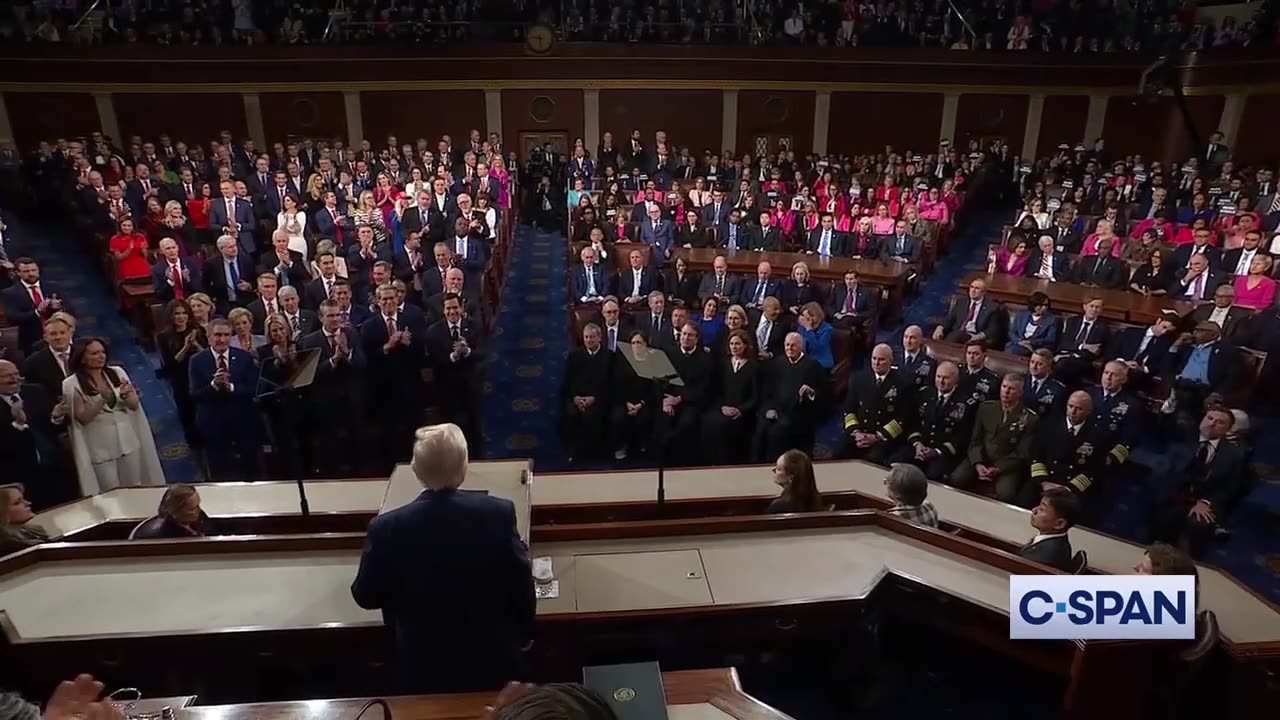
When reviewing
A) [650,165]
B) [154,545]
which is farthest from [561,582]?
[650,165]

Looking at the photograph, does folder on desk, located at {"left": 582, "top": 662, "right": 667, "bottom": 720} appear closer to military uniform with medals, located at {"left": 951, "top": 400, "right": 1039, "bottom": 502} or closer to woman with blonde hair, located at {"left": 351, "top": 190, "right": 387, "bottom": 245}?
military uniform with medals, located at {"left": 951, "top": 400, "right": 1039, "bottom": 502}

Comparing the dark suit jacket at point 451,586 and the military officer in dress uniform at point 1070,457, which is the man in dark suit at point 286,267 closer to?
the dark suit jacket at point 451,586

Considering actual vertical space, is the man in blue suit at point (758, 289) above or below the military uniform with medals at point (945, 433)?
above

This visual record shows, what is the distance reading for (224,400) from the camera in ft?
17.6

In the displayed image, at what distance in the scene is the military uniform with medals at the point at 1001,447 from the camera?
5.26m

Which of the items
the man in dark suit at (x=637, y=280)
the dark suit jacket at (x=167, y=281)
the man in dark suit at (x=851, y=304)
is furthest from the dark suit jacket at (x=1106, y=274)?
the dark suit jacket at (x=167, y=281)

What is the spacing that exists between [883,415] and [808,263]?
4092mm

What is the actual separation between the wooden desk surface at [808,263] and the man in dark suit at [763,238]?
0.39 m

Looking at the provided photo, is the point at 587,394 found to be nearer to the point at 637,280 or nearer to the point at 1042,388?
the point at 637,280

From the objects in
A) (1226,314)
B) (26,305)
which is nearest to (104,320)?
(26,305)

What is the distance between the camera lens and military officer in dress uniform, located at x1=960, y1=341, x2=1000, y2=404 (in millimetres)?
5777

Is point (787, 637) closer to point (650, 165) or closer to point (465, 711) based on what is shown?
point (465, 711)

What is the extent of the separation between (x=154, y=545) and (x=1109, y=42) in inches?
794

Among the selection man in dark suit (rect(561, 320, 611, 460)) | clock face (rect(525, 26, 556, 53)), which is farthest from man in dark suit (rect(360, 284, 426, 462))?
clock face (rect(525, 26, 556, 53))
